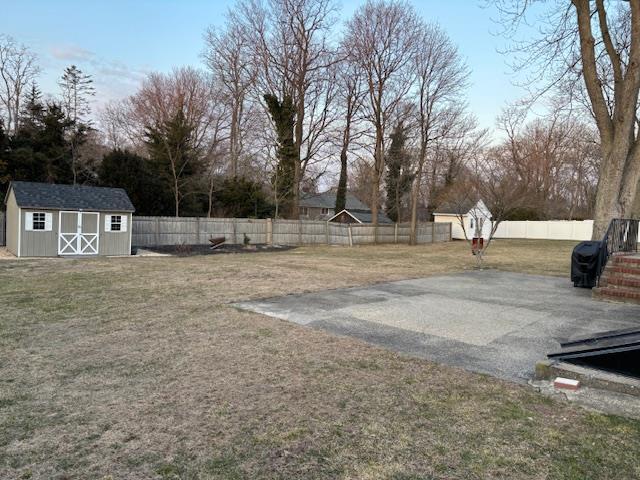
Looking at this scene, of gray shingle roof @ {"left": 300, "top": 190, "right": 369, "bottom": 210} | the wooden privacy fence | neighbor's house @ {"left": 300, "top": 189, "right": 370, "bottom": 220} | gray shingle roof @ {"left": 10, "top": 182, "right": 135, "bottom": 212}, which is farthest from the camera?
neighbor's house @ {"left": 300, "top": 189, "right": 370, "bottom": 220}

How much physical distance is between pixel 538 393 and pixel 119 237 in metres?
17.0

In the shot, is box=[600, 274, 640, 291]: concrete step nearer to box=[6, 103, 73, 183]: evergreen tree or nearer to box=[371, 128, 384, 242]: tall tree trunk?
box=[371, 128, 384, 242]: tall tree trunk

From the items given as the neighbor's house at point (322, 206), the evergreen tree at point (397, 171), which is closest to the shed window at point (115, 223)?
the evergreen tree at point (397, 171)

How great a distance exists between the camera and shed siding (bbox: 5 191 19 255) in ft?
52.6

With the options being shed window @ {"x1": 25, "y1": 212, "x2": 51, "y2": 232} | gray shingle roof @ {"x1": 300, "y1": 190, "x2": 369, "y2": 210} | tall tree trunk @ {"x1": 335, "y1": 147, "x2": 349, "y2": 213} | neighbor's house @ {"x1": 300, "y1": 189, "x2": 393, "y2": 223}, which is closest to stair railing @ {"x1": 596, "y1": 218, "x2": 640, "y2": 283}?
shed window @ {"x1": 25, "y1": 212, "x2": 51, "y2": 232}

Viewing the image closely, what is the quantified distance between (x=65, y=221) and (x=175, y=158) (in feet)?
33.6

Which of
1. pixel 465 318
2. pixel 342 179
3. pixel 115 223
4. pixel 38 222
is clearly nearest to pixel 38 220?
pixel 38 222

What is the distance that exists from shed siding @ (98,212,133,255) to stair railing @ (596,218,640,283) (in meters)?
16.0

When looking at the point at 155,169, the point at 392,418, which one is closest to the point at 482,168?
the point at 155,169

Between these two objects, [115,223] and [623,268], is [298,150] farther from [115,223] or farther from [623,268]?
[623,268]

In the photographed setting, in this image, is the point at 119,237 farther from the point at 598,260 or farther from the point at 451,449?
the point at 451,449

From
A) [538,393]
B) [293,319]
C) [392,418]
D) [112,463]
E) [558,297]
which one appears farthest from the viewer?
[558,297]

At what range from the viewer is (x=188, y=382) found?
12.7ft

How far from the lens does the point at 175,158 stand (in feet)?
84.4
